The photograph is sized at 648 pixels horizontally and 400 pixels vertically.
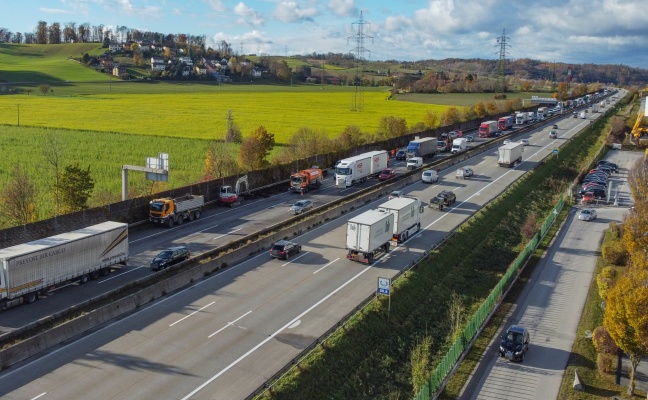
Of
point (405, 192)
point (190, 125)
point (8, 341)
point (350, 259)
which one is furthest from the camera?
point (190, 125)

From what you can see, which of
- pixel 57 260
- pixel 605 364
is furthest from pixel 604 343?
pixel 57 260

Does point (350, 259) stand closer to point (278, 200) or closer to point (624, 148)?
point (278, 200)

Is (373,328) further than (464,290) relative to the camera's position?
No

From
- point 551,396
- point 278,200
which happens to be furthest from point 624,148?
point 551,396

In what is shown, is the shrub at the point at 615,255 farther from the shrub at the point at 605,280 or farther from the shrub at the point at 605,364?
the shrub at the point at 605,364

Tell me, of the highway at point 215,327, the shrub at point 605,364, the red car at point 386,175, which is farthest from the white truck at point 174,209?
the shrub at point 605,364
